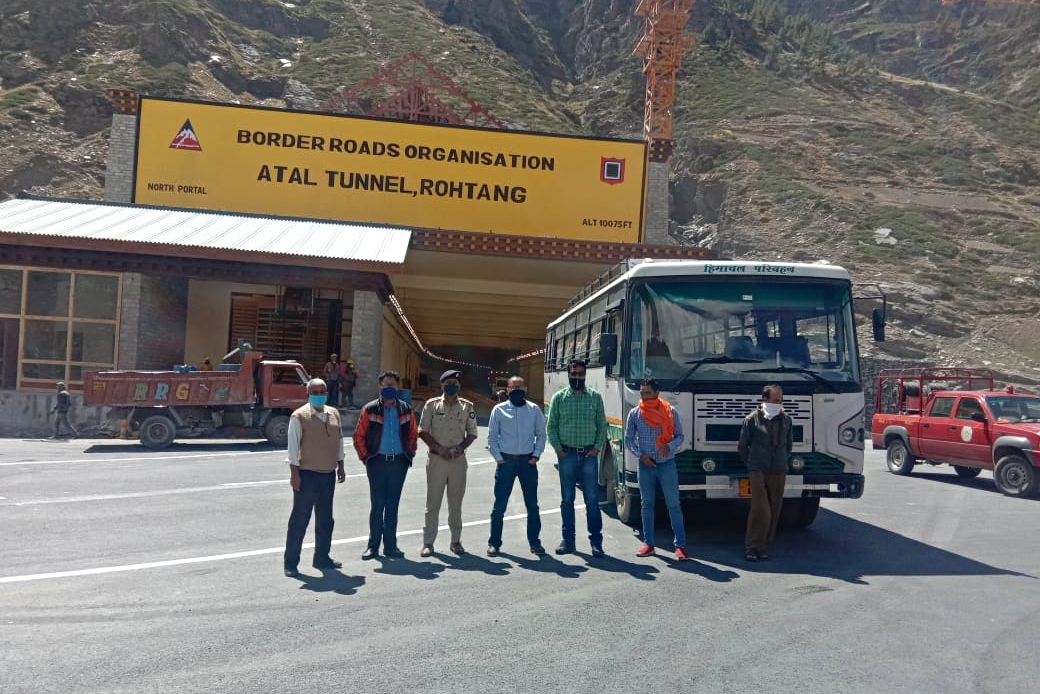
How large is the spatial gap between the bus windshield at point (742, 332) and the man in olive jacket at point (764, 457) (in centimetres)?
69

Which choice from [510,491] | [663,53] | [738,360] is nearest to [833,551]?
[738,360]

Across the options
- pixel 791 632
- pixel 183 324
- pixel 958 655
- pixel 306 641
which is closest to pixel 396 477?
pixel 306 641

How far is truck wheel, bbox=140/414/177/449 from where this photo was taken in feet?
59.8

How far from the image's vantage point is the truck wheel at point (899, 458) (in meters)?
17.4

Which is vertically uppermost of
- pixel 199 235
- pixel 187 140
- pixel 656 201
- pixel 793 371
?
pixel 187 140

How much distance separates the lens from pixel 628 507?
988 cm

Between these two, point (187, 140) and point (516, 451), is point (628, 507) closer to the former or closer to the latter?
point (516, 451)

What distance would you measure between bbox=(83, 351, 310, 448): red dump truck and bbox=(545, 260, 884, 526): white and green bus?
11285mm

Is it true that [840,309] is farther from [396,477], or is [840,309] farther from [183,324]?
[183,324]

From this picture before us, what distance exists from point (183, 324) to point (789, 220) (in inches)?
2073

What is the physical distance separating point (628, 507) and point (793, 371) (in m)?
2.50

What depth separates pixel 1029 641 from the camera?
5898 mm

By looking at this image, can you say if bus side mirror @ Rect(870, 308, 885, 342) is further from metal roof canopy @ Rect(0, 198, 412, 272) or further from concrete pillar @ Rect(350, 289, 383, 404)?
concrete pillar @ Rect(350, 289, 383, 404)

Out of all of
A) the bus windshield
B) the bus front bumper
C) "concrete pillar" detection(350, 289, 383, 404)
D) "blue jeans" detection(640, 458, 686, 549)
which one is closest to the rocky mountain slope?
"concrete pillar" detection(350, 289, 383, 404)
